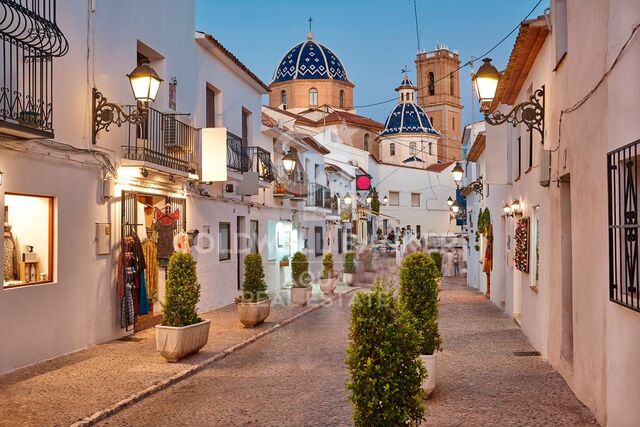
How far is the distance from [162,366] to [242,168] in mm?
10060

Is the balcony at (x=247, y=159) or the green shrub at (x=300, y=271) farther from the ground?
the balcony at (x=247, y=159)

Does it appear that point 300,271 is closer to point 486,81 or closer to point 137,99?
point 137,99

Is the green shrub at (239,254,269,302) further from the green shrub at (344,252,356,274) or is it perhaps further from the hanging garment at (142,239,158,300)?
the green shrub at (344,252,356,274)

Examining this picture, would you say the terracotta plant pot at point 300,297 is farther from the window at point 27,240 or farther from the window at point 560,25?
the window at point 560,25

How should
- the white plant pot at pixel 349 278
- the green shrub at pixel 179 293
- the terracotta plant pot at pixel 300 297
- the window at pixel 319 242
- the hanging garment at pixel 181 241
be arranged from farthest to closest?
the window at pixel 319 242 < the white plant pot at pixel 349 278 < the terracotta plant pot at pixel 300 297 < the hanging garment at pixel 181 241 < the green shrub at pixel 179 293

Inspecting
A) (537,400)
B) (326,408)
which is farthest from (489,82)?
(326,408)

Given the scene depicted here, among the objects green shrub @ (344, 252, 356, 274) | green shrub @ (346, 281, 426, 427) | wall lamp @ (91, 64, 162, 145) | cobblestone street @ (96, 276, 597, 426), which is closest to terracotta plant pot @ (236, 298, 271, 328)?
cobblestone street @ (96, 276, 597, 426)

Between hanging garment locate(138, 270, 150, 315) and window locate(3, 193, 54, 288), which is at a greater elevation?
window locate(3, 193, 54, 288)

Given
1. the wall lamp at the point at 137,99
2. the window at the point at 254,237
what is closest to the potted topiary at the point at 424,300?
the wall lamp at the point at 137,99

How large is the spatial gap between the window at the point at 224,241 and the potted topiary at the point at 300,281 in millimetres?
1811

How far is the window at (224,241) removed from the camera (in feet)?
62.1

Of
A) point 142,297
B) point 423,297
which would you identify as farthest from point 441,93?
point 423,297

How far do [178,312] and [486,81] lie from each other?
18.4 feet

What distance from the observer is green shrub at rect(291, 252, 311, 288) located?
63.8 feet
